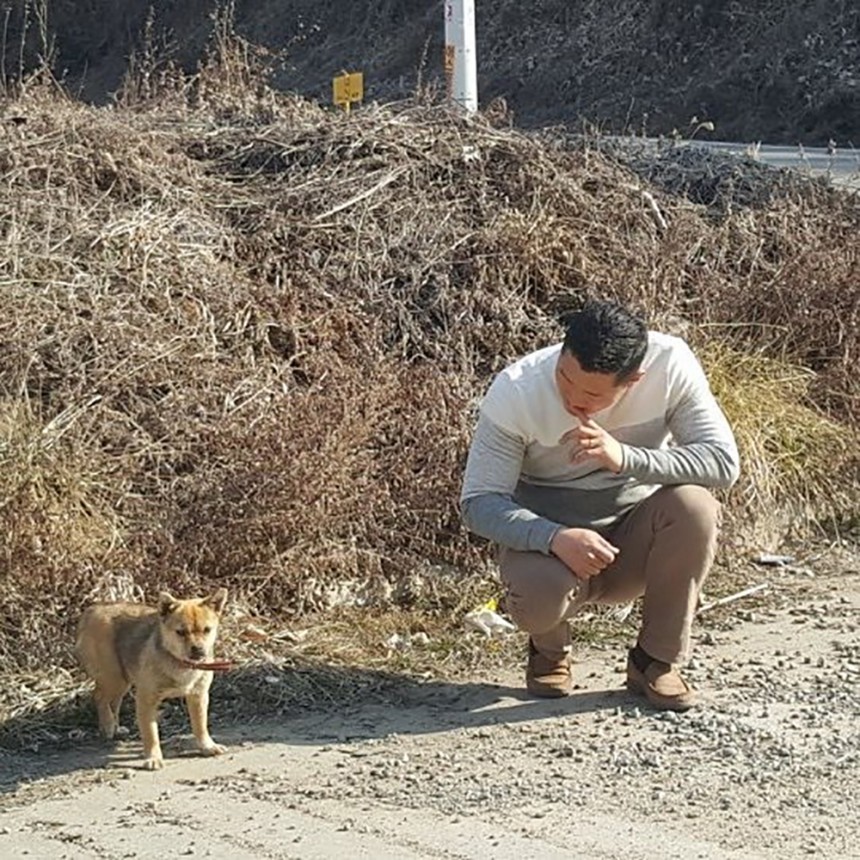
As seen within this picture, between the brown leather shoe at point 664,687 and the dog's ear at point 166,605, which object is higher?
the dog's ear at point 166,605

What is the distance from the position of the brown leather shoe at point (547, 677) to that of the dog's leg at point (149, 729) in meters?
1.28

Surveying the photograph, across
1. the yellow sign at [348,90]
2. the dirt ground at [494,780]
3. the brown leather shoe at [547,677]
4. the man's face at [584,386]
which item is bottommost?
the dirt ground at [494,780]

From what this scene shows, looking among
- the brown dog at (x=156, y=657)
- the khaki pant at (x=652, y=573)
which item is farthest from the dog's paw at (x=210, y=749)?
the khaki pant at (x=652, y=573)

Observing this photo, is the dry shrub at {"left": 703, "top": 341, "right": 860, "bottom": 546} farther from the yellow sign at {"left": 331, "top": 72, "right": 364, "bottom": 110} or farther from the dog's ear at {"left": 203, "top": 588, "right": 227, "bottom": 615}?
the yellow sign at {"left": 331, "top": 72, "right": 364, "bottom": 110}

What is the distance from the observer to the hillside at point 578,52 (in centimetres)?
2314

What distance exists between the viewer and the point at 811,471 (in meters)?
8.23

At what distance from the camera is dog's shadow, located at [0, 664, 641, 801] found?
5.60 metres

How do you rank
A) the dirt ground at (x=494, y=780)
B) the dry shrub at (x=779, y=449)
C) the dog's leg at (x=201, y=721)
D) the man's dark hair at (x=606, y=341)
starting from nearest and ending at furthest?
the dirt ground at (x=494, y=780), the man's dark hair at (x=606, y=341), the dog's leg at (x=201, y=721), the dry shrub at (x=779, y=449)

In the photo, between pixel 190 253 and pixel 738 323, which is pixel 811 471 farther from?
pixel 190 253

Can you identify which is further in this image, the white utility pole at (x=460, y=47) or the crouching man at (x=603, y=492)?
the white utility pole at (x=460, y=47)

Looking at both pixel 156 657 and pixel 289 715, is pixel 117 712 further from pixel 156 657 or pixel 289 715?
pixel 289 715

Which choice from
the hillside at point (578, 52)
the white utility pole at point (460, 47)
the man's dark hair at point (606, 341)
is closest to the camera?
the man's dark hair at point (606, 341)

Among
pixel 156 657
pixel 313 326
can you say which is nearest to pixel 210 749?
pixel 156 657

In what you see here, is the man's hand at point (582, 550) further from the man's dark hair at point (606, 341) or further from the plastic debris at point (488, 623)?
the plastic debris at point (488, 623)
